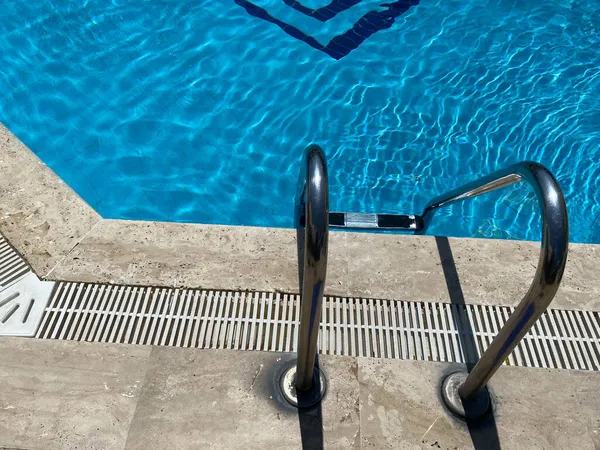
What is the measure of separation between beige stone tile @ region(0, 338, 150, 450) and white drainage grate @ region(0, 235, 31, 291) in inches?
15.3

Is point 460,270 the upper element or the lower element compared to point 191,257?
lower

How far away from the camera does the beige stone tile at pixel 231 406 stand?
97.0 inches

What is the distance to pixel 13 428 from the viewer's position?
8.10 ft

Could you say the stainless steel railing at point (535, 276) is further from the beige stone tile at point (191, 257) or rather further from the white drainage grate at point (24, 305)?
the white drainage grate at point (24, 305)

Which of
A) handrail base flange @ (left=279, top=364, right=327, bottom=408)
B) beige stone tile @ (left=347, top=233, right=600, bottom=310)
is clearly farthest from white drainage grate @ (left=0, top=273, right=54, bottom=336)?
beige stone tile @ (left=347, top=233, right=600, bottom=310)

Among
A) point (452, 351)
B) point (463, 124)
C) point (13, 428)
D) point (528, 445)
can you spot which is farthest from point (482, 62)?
point (13, 428)

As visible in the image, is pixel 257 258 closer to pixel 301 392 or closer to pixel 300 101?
pixel 301 392

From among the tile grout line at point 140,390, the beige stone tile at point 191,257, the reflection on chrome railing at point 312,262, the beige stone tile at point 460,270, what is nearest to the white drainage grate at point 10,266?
the beige stone tile at point 191,257

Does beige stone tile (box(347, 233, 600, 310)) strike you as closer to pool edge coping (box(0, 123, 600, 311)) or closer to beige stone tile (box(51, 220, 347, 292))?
pool edge coping (box(0, 123, 600, 311))

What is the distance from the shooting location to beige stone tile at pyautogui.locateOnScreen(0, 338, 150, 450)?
2455mm

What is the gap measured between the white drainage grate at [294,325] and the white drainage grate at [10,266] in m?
0.25

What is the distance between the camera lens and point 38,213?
3359mm

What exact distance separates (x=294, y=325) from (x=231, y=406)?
0.54 metres

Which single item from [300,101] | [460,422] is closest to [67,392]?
[460,422]
